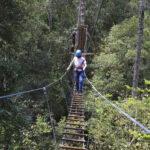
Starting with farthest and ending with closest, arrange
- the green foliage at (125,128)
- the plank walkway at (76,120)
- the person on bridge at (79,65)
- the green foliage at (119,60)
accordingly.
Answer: the green foliage at (119,60) → the person on bridge at (79,65) → the green foliage at (125,128) → the plank walkway at (76,120)

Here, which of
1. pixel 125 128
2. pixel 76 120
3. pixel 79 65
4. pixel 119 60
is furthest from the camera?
pixel 119 60

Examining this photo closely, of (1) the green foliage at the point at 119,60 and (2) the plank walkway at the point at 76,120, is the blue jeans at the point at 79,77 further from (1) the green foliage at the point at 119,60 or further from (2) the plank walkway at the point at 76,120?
(1) the green foliage at the point at 119,60

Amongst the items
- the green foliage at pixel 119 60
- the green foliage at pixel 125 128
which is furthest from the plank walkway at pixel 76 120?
the green foliage at pixel 119 60

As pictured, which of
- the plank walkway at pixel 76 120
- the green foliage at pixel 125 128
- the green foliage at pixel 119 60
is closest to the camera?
the plank walkway at pixel 76 120

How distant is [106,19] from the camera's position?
10.0 metres

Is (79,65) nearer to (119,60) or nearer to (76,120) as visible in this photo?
(76,120)

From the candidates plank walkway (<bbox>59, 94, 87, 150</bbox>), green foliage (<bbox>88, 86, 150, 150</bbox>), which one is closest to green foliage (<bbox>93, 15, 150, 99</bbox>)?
green foliage (<bbox>88, 86, 150, 150</bbox>)

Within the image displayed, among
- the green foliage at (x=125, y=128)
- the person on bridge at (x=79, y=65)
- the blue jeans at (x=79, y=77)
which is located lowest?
the green foliage at (x=125, y=128)

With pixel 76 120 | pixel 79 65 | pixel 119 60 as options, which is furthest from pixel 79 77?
pixel 119 60

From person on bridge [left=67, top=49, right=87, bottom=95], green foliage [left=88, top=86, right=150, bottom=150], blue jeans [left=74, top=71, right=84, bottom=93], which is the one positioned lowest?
green foliage [left=88, top=86, right=150, bottom=150]

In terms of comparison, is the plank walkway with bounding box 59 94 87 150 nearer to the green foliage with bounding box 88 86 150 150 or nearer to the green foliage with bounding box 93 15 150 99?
the green foliage with bounding box 88 86 150 150

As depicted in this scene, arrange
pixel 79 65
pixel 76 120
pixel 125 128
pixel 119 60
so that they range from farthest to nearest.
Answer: pixel 119 60
pixel 79 65
pixel 125 128
pixel 76 120

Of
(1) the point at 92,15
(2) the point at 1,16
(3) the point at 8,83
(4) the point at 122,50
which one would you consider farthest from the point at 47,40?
(3) the point at 8,83

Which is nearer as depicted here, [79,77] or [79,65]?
[79,65]
